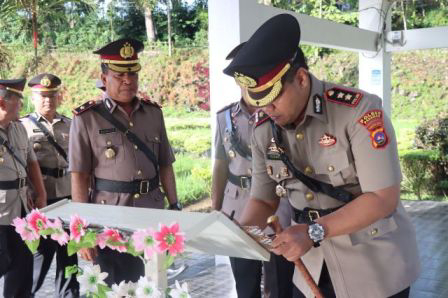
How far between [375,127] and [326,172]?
216 millimetres

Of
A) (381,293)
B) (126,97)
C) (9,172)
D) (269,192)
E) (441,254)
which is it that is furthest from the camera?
(441,254)

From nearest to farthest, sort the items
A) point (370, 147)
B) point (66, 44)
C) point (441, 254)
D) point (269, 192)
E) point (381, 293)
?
point (370, 147) → point (381, 293) → point (269, 192) → point (441, 254) → point (66, 44)

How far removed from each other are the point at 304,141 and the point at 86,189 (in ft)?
4.90

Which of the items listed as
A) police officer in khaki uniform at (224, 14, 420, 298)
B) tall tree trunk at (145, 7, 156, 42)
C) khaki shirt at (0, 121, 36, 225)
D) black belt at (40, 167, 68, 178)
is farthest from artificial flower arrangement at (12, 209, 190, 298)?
tall tree trunk at (145, 7, 156, 42)

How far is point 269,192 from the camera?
193 centimetres

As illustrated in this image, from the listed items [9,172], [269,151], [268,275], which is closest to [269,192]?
[269,151]

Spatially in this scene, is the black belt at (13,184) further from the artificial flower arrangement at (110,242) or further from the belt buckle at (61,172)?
the artificial flower arrangement at (110,242)

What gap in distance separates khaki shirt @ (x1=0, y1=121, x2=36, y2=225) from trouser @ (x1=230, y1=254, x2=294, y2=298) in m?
1.43

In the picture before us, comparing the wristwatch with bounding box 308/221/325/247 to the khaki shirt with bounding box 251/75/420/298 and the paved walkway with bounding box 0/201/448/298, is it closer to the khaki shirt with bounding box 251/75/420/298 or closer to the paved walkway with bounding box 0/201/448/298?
the khaki shirt with bounding box 251/75/420/298

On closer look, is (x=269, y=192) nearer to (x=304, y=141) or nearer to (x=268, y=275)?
(x=304, y=141)

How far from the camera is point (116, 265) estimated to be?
2801mm

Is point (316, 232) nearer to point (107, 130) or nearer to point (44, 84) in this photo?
point (107, 130)

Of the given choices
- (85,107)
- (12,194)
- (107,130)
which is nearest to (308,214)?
(107,130)

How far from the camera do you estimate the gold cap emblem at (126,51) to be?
2.79 metres
